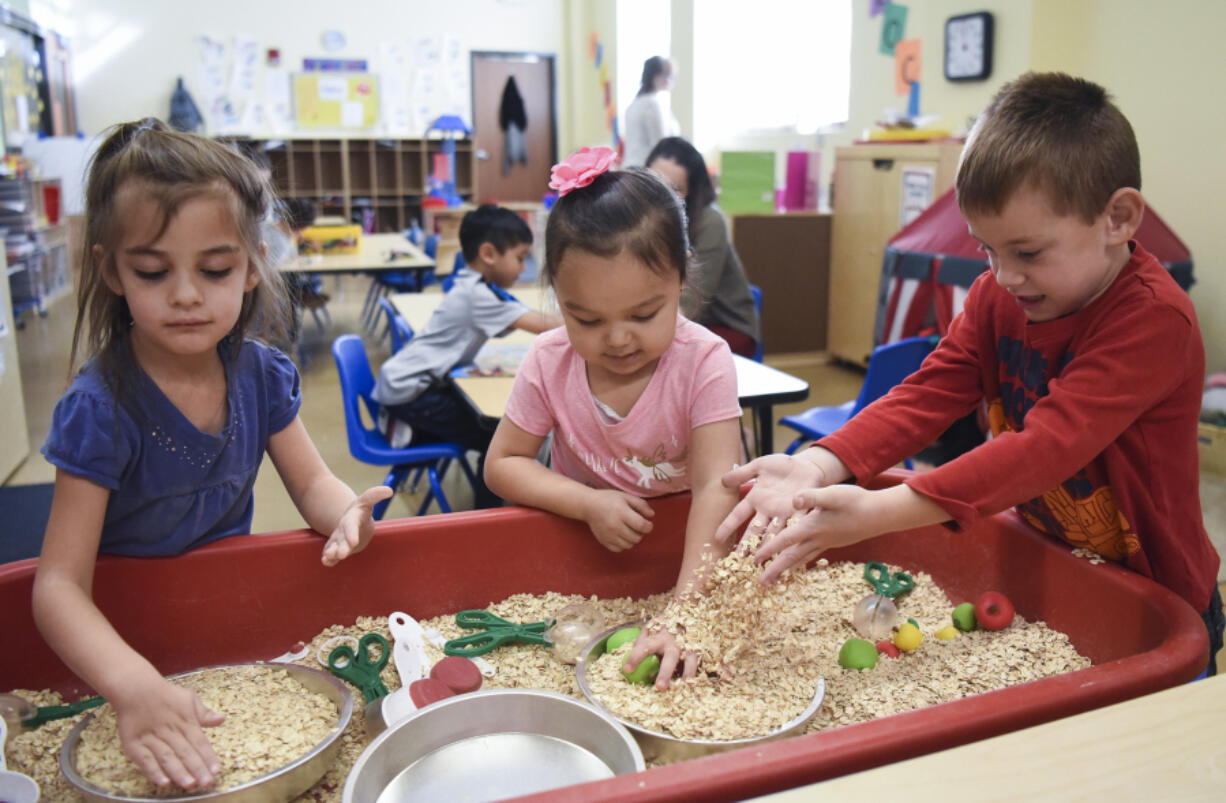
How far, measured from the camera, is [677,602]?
1.05 m

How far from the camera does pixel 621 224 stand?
1.11m

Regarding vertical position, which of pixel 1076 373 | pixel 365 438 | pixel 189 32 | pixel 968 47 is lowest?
pixel 365 438

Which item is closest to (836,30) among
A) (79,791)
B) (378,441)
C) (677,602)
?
(378,441)

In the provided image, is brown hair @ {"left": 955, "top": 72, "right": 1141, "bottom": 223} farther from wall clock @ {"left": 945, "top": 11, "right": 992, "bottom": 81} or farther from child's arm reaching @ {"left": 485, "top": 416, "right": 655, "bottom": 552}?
wall clock @ {"left": 945, "top": 11, "right": 992, "bottom": 81}

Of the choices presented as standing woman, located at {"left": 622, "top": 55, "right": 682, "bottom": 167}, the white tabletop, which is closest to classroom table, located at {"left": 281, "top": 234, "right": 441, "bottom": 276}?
the white tabletop

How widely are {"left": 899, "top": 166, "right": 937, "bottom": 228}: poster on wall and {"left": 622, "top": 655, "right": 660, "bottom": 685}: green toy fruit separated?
3.47 m

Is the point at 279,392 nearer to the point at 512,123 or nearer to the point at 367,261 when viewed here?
the point at 367,261

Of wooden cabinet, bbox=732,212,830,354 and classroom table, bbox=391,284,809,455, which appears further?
wooden cabinet, bbox=732,212,830,354

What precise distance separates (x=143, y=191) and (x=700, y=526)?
72cm

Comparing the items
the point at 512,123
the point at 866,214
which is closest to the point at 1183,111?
the point at 866,214

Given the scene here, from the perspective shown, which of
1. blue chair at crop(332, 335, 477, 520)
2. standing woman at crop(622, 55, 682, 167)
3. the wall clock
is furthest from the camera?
standing woman at crop(622, 55, 682, 167)

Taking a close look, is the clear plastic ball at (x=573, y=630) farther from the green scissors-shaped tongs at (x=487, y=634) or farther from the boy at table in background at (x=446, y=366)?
the boy at table in background at (x=446, y=366)

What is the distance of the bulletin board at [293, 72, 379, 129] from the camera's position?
9.53m

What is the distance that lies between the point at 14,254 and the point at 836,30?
5539mm
